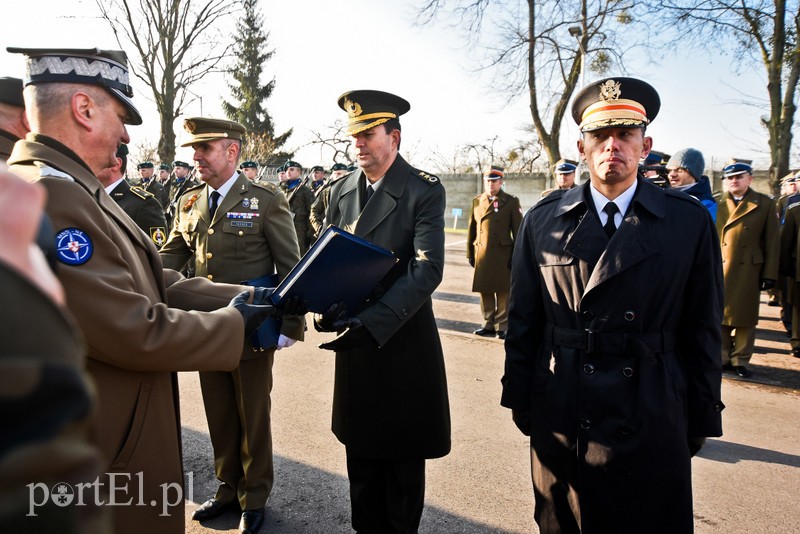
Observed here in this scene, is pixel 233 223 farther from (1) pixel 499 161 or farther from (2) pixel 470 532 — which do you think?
(1) pixel 499 161

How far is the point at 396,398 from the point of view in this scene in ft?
8.69

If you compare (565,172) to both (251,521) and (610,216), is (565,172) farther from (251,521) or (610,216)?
(251,521)

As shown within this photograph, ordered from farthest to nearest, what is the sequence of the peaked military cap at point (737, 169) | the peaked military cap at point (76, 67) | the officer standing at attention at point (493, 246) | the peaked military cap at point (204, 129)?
the officer standing at attention at point (493, 246)
the peaked military cap at point (737, 169)
the peaked military cap at point (204, 129)
the peaked military cap at point (76, 67)

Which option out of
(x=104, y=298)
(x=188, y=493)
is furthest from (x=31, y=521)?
(x=188, y=493)

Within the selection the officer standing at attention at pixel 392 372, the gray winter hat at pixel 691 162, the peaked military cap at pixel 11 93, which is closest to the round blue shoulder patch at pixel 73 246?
the officer standing at attention at pixel 392 372

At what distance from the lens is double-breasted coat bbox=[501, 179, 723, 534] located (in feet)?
6.45

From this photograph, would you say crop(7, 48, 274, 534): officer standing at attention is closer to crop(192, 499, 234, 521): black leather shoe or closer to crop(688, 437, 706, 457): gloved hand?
crop(192, 499, 234, 521): black leather shoe

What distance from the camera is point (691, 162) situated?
5.49 meters

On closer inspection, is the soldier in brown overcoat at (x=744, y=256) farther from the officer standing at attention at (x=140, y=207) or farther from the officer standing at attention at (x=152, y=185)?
the officer standing at attention at (x=152, y=185)

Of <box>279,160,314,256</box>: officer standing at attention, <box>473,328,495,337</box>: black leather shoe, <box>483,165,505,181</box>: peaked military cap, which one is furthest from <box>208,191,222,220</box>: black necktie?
<box>279,160,314,256</box>: officer standing at attention

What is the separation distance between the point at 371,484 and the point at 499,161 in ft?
91.7

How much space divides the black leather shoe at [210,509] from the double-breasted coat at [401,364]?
1044 mm

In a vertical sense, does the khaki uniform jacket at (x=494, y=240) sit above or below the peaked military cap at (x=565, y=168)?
below

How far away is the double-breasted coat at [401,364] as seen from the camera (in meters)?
2.62
